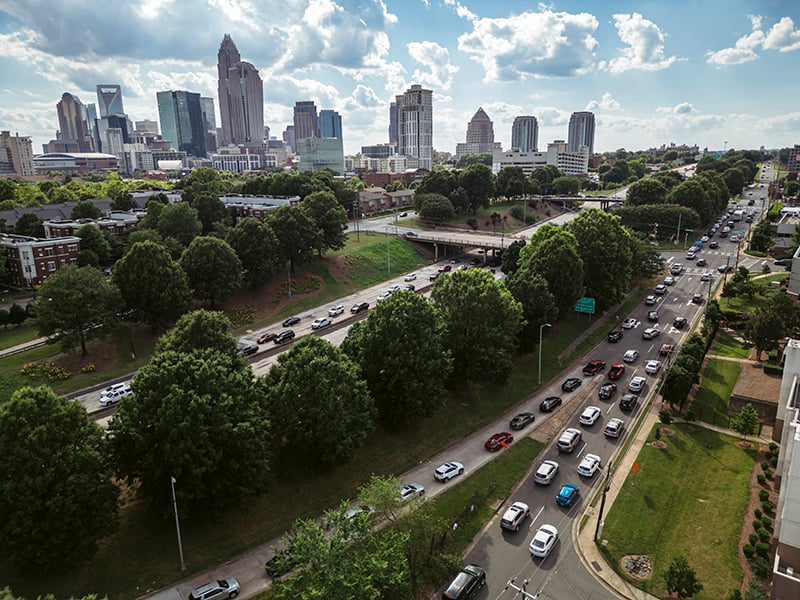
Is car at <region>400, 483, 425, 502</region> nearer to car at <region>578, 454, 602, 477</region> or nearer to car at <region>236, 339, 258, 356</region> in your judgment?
car at <region>578, 454, 602, 477</region>

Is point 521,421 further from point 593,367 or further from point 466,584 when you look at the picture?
point 466,584

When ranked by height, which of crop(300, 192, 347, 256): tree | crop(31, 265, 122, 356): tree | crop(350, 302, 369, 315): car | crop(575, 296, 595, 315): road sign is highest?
crop(300, 192, 347, 256): tree

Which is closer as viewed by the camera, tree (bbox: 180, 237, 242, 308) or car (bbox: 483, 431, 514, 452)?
car (bbox: 483, 431, 514, 452)

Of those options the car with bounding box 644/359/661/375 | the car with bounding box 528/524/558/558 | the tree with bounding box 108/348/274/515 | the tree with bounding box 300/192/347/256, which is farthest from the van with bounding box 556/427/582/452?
the tree with bounding box 300/192/347/256

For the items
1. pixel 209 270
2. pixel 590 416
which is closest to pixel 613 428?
pixel 590 416

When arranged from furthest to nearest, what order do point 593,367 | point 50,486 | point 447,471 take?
point 593,367, point 447,471, point 50,486

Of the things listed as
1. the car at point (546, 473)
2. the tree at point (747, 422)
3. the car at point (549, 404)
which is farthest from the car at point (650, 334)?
the car at point (546, 473)

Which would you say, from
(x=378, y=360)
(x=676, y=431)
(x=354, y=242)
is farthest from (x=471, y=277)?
(x=354, y=242)
